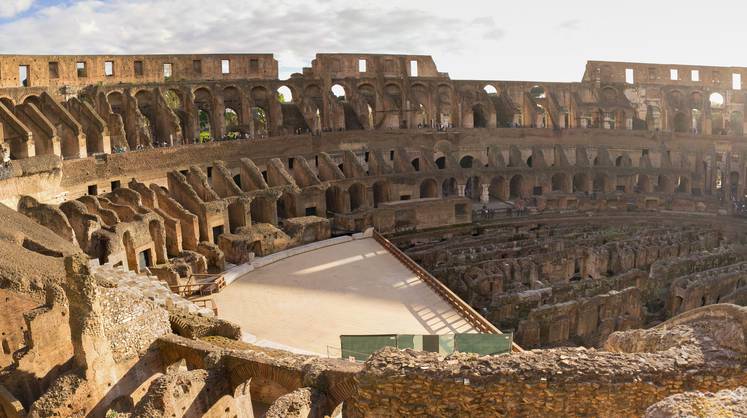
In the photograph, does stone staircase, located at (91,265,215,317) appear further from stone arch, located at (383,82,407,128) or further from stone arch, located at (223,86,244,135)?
stone arch, located at (383,82,407,128)

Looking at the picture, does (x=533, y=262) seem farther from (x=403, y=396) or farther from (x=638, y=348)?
(x=403, y=396)

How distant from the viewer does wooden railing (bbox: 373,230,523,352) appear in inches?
684

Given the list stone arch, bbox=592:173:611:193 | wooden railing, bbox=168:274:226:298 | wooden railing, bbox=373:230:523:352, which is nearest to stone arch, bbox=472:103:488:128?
stone arch, bbox=592:173:611:193

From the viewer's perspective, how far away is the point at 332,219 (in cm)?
2962

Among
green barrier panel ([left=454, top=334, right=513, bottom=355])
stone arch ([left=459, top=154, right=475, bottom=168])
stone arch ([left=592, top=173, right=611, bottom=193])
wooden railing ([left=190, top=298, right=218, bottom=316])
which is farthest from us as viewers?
stone arch ([left=459, top=154, right=475, bottom=168])

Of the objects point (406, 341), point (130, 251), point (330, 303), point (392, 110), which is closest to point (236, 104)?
point (392, 110)

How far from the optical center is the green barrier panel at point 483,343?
1464cm

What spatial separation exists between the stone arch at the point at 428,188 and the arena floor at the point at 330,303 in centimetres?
1009

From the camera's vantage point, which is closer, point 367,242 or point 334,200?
point 367,242

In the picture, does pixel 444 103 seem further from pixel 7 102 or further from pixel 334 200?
pixel 7 102

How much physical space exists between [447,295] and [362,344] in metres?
5.63

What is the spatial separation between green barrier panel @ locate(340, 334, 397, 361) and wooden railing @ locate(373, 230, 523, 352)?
10.9 feet

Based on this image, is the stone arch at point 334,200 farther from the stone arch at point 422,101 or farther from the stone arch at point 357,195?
the stone arch at point 422,101

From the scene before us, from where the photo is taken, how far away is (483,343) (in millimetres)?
14789
